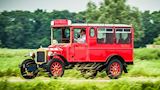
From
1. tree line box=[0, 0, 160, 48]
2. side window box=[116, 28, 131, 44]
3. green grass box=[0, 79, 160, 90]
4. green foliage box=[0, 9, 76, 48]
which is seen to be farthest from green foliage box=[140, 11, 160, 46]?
green grass box=[0, 79, 160, 90]

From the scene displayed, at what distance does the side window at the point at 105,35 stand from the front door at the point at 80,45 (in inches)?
21.1

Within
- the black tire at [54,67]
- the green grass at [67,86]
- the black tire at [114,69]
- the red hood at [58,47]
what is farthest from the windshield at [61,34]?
the green grass at [67,86]

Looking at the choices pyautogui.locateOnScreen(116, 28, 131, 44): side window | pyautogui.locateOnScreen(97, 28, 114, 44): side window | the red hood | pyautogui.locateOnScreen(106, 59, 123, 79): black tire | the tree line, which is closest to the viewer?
the red hood

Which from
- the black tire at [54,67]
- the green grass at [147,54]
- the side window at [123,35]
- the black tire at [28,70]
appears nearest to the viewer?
the black tire at [54,67]

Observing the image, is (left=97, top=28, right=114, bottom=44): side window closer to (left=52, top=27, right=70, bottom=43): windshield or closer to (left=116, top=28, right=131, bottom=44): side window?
(left=116, top=28, right=131, bottom=44): side window

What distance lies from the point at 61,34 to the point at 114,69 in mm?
2256

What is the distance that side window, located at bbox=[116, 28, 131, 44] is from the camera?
20.0 m

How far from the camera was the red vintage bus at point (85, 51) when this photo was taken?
18.9m

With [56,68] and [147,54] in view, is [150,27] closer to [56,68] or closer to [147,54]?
[147,54]

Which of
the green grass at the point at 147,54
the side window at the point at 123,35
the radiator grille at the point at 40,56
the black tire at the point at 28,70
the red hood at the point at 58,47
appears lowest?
the green grass at the point at 147,54

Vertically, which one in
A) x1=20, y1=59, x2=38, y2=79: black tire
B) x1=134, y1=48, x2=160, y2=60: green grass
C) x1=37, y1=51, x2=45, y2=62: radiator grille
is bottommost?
x1=134, y1=48, x2=160, y2=60: green grass

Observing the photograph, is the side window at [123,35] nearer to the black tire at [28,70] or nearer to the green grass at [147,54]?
the black tire at [28,70]

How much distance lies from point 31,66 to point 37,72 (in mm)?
299

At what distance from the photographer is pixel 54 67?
61.3 ft
